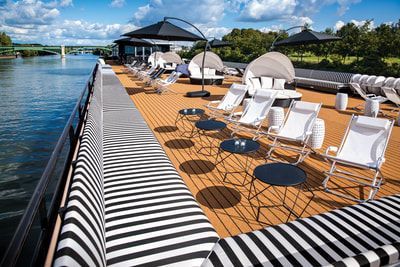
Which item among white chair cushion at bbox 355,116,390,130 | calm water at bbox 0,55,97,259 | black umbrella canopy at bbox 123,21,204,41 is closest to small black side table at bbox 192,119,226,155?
white chair cushion at bbox 355,116,390,130

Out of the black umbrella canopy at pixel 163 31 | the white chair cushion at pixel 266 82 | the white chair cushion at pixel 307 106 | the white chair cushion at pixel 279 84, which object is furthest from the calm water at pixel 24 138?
the white chair cushion at pixel 279 84

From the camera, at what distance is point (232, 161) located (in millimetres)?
4703

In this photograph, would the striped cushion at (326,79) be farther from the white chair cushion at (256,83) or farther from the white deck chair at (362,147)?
the white deck chair at (362,147)

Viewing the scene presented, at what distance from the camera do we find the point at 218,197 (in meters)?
3.56

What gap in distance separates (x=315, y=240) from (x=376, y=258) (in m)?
0.59

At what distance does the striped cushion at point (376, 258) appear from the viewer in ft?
4.77

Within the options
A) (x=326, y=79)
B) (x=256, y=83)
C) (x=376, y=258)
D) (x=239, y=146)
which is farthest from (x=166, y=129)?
(x=326, y=79)

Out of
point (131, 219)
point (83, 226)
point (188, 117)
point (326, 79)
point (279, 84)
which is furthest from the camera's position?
point (326, 79)

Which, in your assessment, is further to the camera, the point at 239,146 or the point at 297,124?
the point at 297,124

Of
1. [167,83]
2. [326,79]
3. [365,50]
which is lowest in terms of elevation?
[167,83]

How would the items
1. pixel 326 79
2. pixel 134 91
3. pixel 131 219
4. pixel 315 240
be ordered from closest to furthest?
pixel 315 240 → pixel 131 219 → pixel 134 91 → pixel 326 79

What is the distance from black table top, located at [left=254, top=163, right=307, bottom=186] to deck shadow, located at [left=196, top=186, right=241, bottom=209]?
625mm

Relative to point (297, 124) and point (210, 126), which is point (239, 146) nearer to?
point (210, 126)

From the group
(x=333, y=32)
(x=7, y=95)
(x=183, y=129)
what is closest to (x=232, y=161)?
(x=183, y=129)
